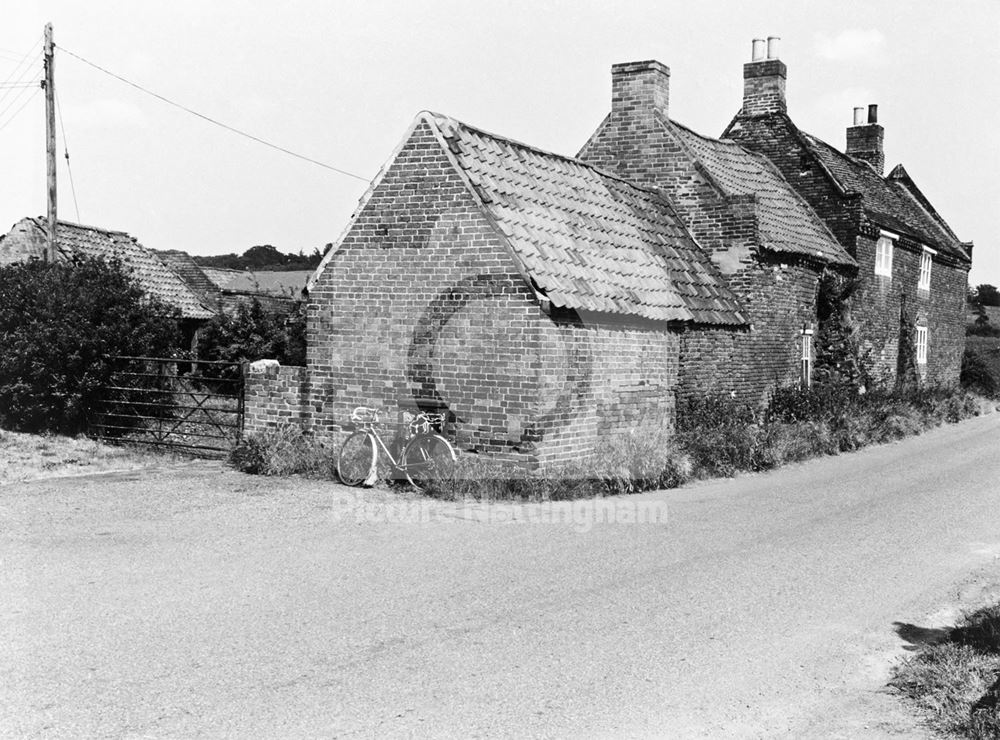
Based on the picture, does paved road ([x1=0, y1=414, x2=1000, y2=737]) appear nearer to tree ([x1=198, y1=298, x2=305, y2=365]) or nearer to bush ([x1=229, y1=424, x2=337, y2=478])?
bush ([x1=229, y1=424, x2=337, y2=478])

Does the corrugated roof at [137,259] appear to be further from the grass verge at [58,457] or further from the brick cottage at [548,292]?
the brick cottage at [548,292]

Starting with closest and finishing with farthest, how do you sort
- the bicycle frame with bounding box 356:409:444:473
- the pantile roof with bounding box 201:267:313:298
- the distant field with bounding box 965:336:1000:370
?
the bicycle frame with bounding box 356:409:444:473 → the distant field with bounding box 965:336:1000:370 → the pantile roof with bounding box 201:267:313:298

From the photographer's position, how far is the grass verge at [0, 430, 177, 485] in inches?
580

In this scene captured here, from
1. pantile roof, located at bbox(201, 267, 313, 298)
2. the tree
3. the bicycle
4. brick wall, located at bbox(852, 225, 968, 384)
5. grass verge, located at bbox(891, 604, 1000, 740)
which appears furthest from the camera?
pantile roof, located at bbox(201, 267, 313, 298)

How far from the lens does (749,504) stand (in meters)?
12.6

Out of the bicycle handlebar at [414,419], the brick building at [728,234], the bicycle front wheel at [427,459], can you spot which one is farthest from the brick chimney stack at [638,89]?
the bicycle front wheel at [427,459]

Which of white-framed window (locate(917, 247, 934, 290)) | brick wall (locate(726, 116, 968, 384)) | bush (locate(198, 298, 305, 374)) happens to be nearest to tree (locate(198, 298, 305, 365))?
bush (locate(198, 298, 305, 374))

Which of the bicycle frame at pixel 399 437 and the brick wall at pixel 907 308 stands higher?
the brick wall at pixel 907 308

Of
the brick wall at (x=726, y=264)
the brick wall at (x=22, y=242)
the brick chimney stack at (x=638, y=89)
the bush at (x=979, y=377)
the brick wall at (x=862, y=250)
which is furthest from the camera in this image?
the bush at (x=979, y=377)

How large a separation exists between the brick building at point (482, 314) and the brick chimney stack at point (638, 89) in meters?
5.61

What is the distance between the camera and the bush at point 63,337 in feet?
59.6

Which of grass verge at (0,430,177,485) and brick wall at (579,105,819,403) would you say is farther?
brick wall at (579,105,819,403)

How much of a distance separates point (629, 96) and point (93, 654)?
17844 millimetres

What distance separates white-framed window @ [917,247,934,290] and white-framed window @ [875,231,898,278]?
3522mm
